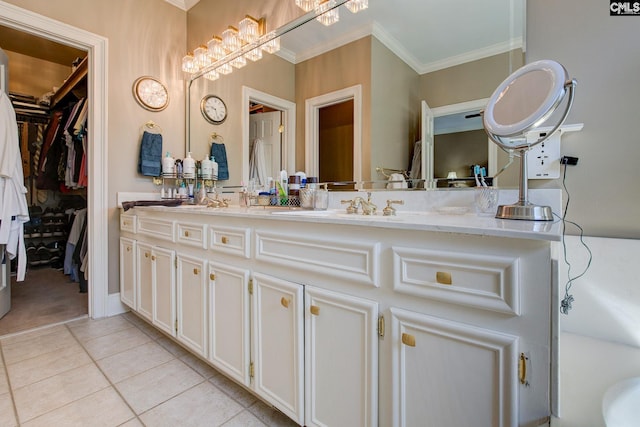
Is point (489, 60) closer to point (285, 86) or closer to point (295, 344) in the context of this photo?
point (285, 86)

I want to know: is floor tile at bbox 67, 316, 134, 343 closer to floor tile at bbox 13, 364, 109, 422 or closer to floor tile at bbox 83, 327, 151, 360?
floor tile at bbox 83, 327, 151, 360

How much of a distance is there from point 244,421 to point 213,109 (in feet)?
7.22

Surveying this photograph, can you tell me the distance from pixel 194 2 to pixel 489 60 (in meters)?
2.59

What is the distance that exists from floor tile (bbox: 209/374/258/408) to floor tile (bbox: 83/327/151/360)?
2.44 ft

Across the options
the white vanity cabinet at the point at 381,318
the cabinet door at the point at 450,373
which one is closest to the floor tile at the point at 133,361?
the white vanity cabinet at the point at 381,318

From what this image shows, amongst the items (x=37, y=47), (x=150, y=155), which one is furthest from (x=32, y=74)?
(x=150, y=155)

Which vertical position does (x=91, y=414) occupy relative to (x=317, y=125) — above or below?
below

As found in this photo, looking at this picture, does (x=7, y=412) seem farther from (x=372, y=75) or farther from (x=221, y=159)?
(x=372, y=75)

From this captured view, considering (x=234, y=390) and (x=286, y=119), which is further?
(x=286, y=119)

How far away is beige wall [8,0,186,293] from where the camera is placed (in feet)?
7.30

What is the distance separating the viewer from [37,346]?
6.02 feet

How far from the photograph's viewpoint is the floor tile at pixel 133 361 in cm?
155

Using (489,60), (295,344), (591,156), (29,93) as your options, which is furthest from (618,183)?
(29,93)

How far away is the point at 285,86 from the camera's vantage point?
187 centimetres
